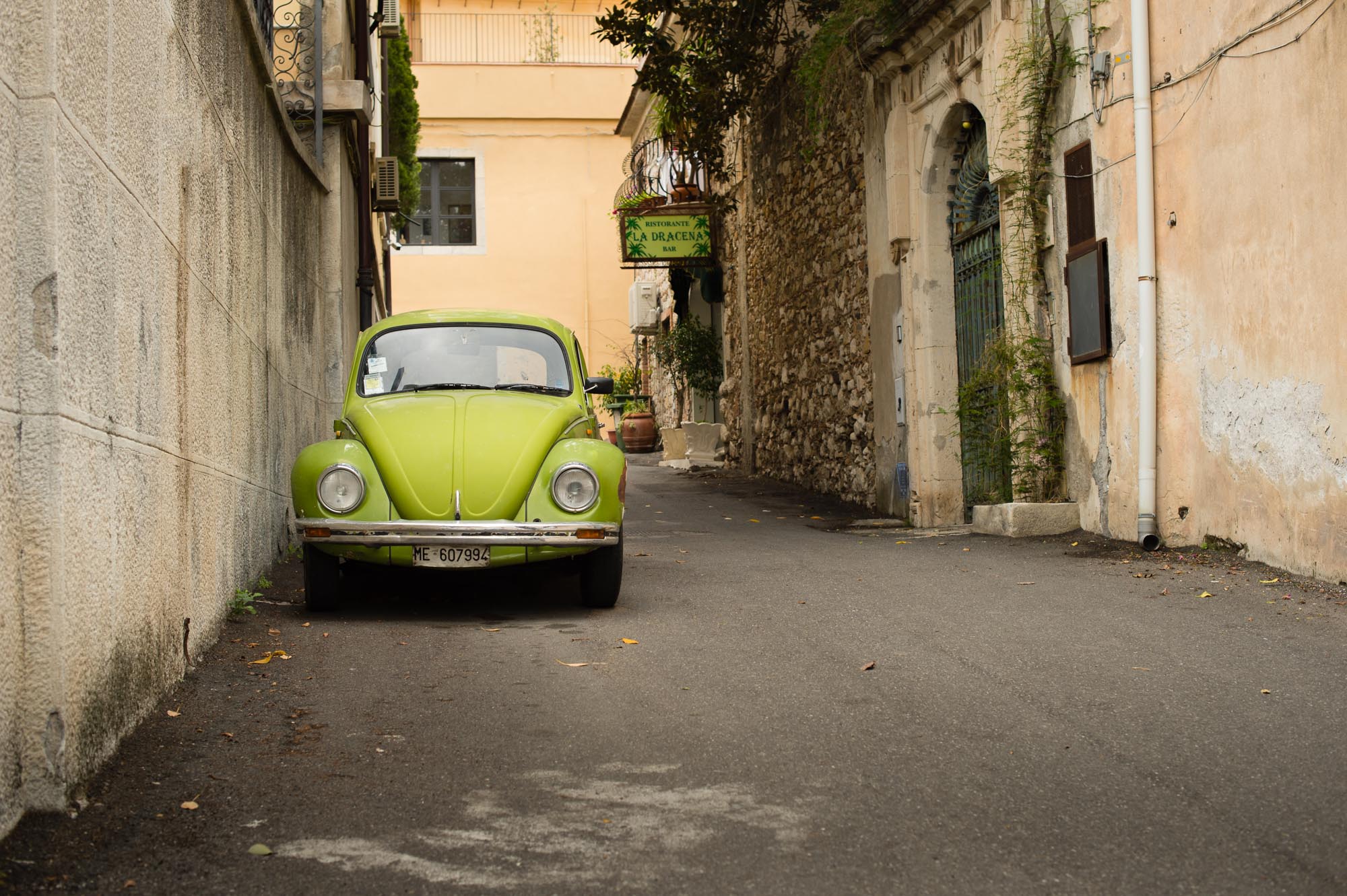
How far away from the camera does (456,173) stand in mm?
31469

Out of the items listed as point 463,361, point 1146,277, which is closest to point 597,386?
point 463,361

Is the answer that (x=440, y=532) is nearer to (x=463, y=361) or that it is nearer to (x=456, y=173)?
(x=463, y=361)

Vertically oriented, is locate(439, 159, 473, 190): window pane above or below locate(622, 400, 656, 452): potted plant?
above

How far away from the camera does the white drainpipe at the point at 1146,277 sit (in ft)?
28.7

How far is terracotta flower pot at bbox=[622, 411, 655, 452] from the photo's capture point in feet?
88.1

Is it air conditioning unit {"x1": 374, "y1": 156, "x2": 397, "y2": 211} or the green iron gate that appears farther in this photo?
air conditioning unit {"x1": 374, "y1": 156, "x2": 397, "y2": 211}

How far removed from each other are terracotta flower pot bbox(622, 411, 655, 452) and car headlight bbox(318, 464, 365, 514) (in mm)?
19991

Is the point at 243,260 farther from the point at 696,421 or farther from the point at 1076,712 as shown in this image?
the point at 696,421

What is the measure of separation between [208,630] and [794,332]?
468 inches

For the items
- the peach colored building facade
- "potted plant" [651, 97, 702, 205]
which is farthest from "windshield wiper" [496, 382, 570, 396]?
the peach colored building facade

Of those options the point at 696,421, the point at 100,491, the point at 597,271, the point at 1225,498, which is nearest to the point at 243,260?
the point at 100,491

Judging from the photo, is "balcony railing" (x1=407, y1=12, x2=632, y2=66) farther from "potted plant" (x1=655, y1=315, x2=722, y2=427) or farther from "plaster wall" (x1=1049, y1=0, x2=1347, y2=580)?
"plaster wall" (x1=1049, y1=0, x2=1347, y2=580)

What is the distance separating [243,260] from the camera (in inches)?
272

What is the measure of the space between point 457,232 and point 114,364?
2819 centimetres
